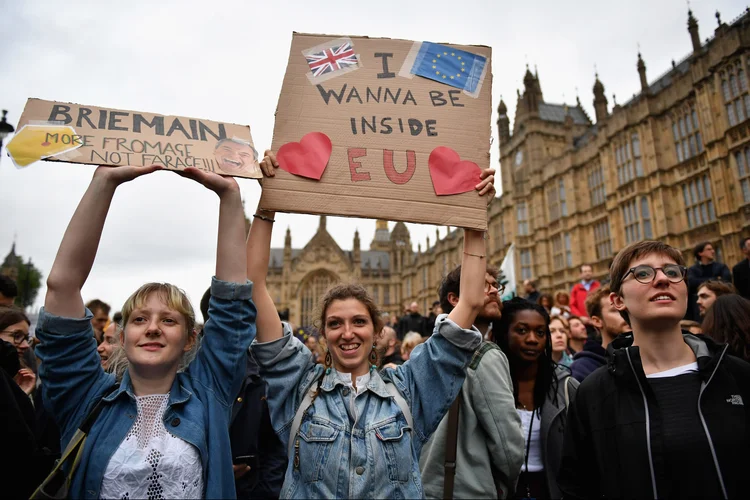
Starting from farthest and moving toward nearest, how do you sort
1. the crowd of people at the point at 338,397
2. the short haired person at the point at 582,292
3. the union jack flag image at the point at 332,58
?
the short haired person at the point at 582,292 < the union jack flag image at the point at 332,58 < the crowd of people at the point at 338,397

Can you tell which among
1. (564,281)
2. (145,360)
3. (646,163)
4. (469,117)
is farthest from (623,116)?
(145,360)

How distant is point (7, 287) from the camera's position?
4648 mm

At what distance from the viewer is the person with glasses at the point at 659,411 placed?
1.81 metres

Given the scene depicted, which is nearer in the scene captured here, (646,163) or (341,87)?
(341,87)

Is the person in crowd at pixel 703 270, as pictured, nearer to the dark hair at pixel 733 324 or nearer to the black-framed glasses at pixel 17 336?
the dark hair at pixel 733 324

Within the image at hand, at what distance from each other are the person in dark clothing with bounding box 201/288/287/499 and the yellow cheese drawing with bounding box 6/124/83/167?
4.79 feet

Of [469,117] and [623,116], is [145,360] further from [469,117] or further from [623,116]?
[623,116]

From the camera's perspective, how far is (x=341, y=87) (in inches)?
96.6

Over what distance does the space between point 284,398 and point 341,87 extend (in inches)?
63.1

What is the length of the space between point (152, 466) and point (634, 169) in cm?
2134

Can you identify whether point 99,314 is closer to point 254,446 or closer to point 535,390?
point 254,446

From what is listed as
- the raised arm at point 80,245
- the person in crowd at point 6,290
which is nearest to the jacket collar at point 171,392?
the raised arm at point 80,245

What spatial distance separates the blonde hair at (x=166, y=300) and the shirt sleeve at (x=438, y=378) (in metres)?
0.97

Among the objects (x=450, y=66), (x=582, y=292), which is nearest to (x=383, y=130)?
(x=450, y=66)
